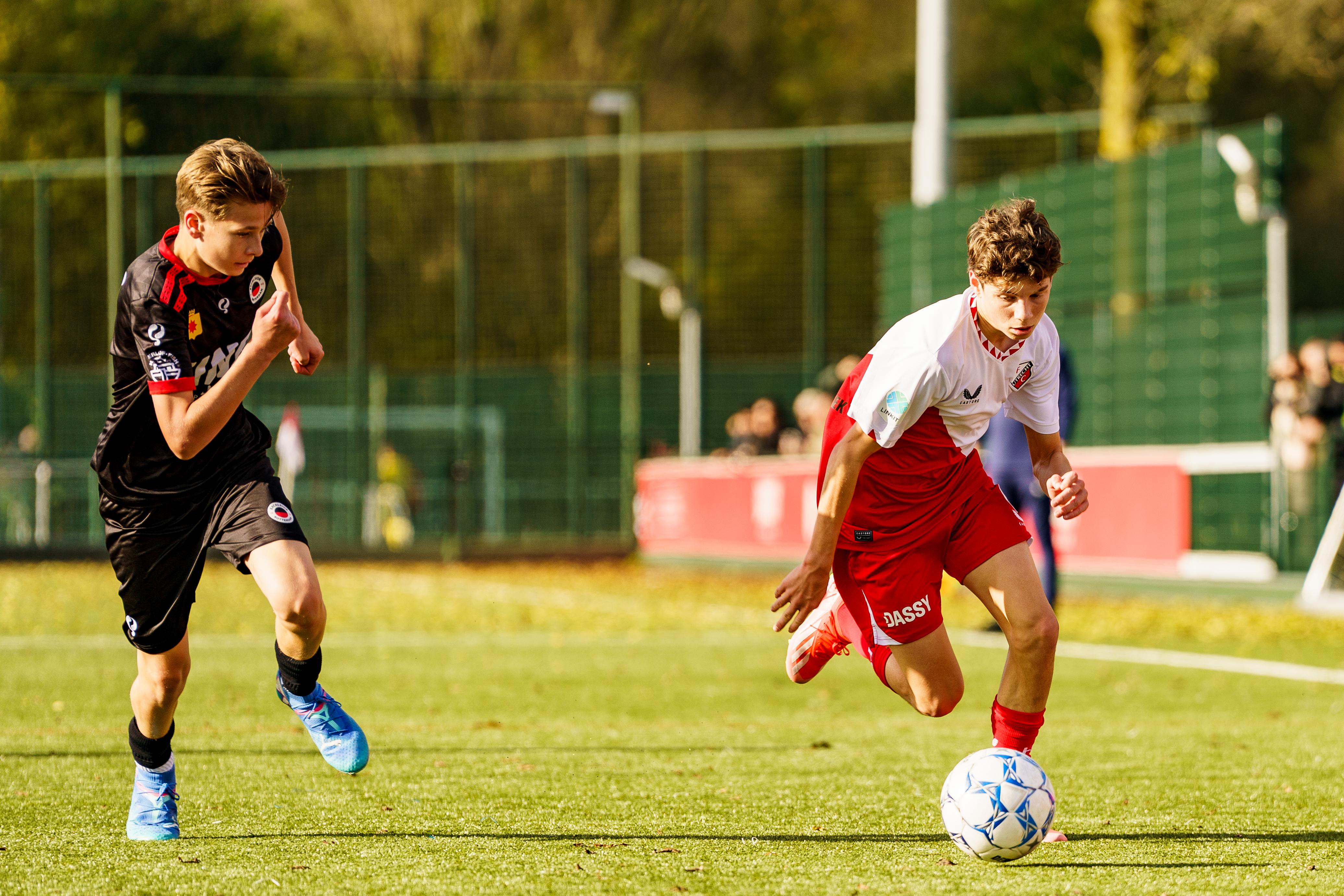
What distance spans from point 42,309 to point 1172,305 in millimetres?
16458

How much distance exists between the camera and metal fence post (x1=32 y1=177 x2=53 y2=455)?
2362 cm

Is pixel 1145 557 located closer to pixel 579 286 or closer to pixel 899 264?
pixel 899 264

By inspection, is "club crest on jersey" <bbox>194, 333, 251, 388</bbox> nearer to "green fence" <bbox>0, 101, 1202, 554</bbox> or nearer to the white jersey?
the white jersey

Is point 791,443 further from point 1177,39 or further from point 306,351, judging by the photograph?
point 306,351

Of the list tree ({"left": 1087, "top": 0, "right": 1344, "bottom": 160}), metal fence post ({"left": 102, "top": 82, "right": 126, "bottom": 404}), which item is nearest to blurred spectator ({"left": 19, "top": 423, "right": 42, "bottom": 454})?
metal fence post ({"left": 102, "top": 82, "right": 126, "bottom": 404})

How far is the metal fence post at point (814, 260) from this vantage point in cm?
2323

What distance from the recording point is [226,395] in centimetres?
446

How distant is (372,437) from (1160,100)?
16268 millimetres

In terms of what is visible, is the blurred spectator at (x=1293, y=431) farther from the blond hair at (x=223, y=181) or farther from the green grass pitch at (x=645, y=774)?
the blond hair at (x=223, y=181)

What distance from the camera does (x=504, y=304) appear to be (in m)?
25.6

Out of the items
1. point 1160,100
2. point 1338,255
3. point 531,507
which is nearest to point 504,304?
point 531,507

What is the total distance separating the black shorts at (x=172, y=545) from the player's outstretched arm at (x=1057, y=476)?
224 cm

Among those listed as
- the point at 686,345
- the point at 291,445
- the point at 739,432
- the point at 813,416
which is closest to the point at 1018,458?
the point at 813,416

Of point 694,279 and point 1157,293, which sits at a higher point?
point 694,279
